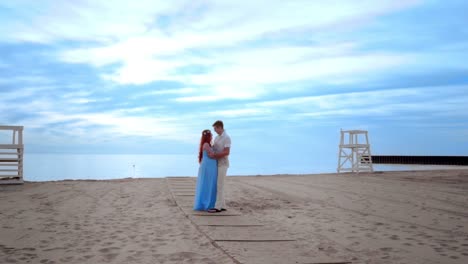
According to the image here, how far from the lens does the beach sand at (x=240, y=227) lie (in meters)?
Result: 5.15

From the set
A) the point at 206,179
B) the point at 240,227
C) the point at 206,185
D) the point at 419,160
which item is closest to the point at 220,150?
the point at 206,179

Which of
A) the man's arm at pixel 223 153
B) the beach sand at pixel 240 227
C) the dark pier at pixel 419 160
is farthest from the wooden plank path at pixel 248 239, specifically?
the dark pier at pixel 419 160

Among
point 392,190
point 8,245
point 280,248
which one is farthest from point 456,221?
point 8,245

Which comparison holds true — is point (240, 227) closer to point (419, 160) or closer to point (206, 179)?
point (206, 179)

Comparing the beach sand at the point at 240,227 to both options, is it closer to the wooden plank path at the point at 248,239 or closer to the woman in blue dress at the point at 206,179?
the wooden plank path at the point at 248,239

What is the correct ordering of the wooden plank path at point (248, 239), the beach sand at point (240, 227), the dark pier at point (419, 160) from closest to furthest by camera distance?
the wooden plank path at point (248, 239) < the beach sand at point (240, 227) < the dark pier at point (419, 160)

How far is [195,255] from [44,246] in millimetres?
2067

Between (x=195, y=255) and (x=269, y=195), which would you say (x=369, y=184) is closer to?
(x=269, y=195)

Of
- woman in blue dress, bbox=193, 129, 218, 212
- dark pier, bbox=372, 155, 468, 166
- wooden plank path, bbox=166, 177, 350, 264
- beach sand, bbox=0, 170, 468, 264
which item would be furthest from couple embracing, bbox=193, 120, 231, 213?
dark pier, bbox=372, 155, 468, 166

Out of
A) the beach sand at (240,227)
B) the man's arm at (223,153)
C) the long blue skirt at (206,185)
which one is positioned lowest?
the beach sand at (240,227)

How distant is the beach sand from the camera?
16.9ft

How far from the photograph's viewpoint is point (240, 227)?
269 inches

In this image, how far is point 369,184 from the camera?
13969 millimetres

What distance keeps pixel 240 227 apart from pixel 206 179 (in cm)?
208
